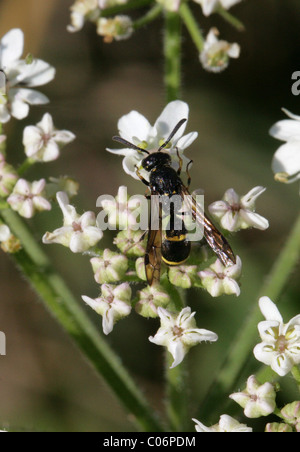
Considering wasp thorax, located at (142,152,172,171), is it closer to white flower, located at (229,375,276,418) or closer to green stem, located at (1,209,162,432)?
green stem, located at (1,209,162,432)

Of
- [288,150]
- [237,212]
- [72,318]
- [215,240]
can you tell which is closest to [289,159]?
[288,150]

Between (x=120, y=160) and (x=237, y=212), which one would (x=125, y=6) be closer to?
(x=237, y=212)

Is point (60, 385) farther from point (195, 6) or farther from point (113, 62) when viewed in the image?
point (195, 6)

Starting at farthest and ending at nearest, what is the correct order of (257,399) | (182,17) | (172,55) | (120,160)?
(120,160), (172,55), (182,17), (257,399)

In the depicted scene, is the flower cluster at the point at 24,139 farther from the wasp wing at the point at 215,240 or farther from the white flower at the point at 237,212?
the white flower at the point at 237,212

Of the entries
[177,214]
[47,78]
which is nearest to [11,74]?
[47,78]

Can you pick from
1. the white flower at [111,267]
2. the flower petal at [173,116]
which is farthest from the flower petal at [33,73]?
the white flower at [111,267]
